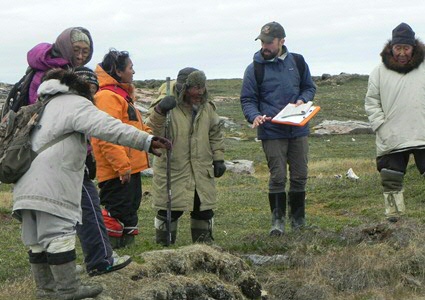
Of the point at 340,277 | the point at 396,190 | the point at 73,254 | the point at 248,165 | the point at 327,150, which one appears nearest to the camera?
the point at 73,254

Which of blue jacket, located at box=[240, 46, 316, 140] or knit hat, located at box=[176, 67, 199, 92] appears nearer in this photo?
knit hat, located at box=[176, 67, 199, 92]

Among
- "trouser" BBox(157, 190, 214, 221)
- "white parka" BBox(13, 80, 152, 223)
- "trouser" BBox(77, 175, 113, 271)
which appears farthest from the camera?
"trouser" BBox(157, 190, 214, 221)

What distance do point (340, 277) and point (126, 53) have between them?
3116mm

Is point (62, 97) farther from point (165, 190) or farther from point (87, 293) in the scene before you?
point (165, 190)

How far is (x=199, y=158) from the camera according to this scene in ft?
30.9

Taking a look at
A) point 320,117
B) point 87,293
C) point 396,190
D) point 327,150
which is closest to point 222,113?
point 320,117

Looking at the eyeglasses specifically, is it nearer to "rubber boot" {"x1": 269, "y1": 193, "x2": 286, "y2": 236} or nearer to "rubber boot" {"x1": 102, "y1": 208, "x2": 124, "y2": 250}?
"rubber boot" {"x1": 102, "y1": 208, "x2": 124, "y2": 250}

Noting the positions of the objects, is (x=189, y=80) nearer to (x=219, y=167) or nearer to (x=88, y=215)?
(x=219, y=167)

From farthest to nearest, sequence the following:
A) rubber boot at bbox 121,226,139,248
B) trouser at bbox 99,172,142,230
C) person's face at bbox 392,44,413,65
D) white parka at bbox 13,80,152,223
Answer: person's face at bbox 392,44,413,65
rubber boot at bbox 121,226,139,248
trouser at bbox 99,172,142,230
white parka at bbox 13,80,152,223

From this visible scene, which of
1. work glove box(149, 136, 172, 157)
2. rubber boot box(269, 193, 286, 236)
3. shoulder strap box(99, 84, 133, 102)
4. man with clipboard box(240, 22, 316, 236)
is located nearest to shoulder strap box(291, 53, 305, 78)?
man with clipboard box(240, 22, 316, 236)

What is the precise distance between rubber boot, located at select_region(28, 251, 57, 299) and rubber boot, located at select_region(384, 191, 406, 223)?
466cm

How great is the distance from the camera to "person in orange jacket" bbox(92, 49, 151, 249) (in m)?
8.70

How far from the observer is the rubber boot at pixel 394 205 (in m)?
9.95

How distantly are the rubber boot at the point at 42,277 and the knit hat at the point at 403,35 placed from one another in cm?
500
